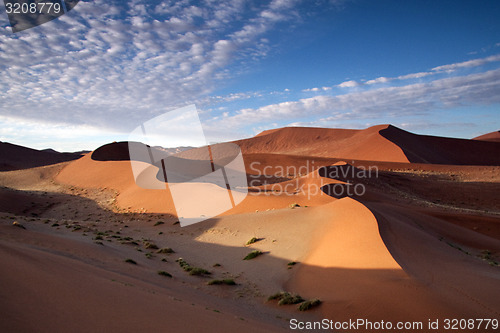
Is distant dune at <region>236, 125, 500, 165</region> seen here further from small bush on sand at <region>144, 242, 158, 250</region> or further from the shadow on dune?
small bush on sand at <region>144, 242, 158, 250</region>

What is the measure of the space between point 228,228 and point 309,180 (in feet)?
34.5

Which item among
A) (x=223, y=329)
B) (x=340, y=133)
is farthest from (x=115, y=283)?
(x=340, y=133)

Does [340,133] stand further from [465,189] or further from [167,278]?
[167,278]

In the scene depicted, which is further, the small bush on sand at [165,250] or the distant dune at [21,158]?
the distant dune at [21,158]

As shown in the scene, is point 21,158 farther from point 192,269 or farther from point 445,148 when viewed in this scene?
point 445,148

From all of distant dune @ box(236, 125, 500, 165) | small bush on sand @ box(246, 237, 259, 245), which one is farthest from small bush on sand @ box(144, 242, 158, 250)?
distant dune @ box(236, 125, 500, 165)

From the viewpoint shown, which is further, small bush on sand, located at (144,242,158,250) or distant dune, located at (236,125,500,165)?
distant dune, located at (236,125,500,165)

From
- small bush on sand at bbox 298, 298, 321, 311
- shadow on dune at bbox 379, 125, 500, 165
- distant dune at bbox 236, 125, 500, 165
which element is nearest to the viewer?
small bush on sand at bbox 298, 298, 321, 311

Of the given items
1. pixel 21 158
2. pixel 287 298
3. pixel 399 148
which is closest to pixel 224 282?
pixel 287 298

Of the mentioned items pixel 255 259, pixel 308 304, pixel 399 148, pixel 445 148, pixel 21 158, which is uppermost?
pixel 445 148

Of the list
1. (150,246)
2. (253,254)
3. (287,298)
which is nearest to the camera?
(287,298)

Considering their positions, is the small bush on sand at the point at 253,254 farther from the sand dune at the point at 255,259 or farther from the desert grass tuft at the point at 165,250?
the desert grass tuft at the point at 165,250

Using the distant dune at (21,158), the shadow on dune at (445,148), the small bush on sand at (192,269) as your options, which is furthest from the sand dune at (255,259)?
the distant dune at (21,158)

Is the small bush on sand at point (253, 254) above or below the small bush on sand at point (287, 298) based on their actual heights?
below
